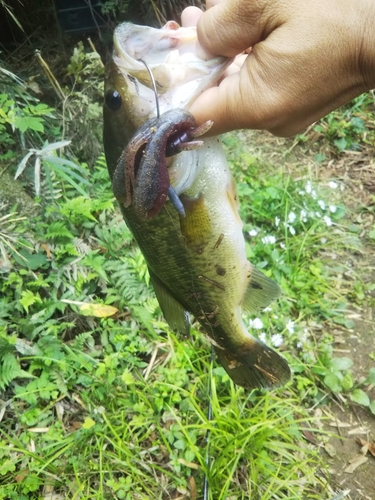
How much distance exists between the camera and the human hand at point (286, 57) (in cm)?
113

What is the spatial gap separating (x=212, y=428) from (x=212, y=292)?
3.05 ft

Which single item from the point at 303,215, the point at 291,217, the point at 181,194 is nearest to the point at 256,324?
the point at 291,217

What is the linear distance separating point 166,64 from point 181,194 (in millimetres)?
442

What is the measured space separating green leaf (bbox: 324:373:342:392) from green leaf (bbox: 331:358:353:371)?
6cm

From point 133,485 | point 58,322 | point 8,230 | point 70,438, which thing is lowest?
point 133,485

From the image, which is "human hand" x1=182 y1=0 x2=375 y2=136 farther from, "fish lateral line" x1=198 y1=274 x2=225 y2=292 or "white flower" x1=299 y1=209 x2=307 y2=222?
"white flower" x1=299 y1=209 x2=307 y2=222

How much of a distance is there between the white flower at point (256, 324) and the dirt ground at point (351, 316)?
65 centimetres

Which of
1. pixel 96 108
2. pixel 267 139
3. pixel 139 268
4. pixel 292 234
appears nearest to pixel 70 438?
pixel 139 268

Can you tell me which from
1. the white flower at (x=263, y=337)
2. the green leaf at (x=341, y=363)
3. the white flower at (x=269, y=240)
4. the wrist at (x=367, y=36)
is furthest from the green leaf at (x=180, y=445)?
the wrist at (x=367, y=36)

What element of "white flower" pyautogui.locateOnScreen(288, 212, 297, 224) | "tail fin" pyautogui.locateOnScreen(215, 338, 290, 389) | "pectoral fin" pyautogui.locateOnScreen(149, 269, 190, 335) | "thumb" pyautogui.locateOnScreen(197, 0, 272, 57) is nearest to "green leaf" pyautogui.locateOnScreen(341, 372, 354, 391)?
"tail fin" pyautogui.locateOnScreen(215, 338, 290, 389)

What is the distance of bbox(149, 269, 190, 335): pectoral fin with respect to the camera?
5.86 ft

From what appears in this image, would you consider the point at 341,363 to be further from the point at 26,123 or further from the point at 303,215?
the point at 26,123

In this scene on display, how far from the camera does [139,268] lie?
2838mm

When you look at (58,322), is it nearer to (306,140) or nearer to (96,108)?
(96,108)
